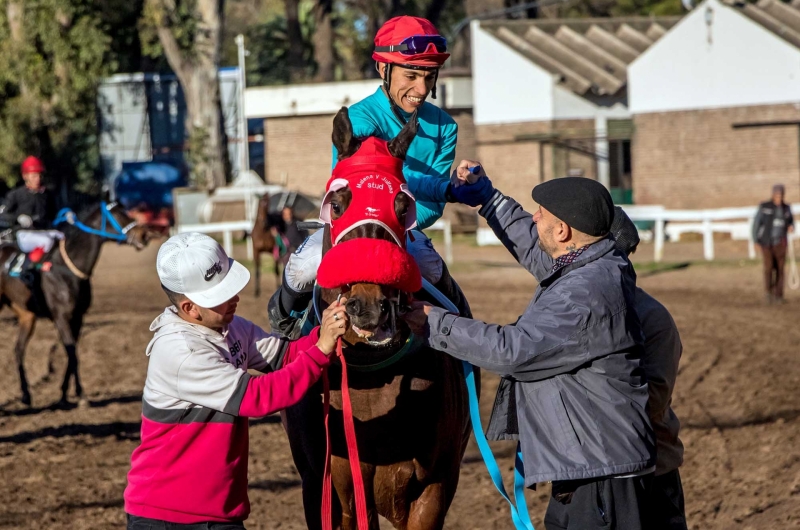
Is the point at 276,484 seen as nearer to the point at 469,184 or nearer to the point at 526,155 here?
the point at 469,184

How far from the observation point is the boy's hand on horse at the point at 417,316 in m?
3.60

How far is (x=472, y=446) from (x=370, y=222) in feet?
17.9

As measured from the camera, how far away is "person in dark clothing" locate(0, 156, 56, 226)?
12164 mm

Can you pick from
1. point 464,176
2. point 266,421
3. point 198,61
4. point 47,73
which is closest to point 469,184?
point 464,176

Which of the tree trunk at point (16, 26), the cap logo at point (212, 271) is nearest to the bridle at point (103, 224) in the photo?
the cap logo at point (212, 271)

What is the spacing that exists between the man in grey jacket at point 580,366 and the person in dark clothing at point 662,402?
37cm

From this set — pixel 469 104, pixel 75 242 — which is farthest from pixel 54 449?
pixel 469 104

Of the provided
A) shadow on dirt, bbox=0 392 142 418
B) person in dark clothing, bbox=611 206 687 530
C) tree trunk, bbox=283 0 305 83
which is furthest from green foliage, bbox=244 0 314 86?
person in dark clothing, bbox=611 206 687 530

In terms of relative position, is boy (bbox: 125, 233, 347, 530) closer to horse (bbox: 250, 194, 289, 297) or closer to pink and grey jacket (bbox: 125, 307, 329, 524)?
pink and grey jacket (bbox: 125, 307, 329, 524)

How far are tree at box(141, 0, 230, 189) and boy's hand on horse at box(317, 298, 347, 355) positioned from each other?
29.0 m

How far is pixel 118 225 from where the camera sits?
11.9 metres

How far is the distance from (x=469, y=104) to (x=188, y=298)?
28.2 m

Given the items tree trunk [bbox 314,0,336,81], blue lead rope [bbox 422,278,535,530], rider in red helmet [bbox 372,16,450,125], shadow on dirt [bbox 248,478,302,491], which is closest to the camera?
blue lead rope [bbox 422,278,535,530]

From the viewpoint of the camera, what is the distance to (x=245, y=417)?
12.6 feet
